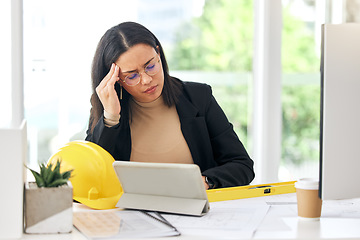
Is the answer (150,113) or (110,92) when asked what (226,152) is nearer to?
(150,113)

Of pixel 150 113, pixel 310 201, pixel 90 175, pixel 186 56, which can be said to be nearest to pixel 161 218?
pixel 90 175

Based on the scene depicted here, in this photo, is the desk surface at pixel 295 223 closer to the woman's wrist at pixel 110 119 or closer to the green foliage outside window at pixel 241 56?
the woman's wrist at pixel 110 119

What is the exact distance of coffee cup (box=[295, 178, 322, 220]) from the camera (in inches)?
54.1

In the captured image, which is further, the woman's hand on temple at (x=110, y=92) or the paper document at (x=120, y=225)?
the woman's hand on temple at (x=110, y=92)

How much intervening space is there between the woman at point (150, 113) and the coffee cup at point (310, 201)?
67 cm

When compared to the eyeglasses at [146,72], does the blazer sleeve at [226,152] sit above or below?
below

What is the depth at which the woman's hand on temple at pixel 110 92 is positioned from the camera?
211 cm

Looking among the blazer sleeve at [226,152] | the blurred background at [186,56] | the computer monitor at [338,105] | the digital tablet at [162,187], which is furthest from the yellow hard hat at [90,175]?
the blurred background at [186,56]

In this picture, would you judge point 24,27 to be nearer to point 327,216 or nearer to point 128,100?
point 128,100

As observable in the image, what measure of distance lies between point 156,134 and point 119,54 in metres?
0.39

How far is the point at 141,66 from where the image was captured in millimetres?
2100

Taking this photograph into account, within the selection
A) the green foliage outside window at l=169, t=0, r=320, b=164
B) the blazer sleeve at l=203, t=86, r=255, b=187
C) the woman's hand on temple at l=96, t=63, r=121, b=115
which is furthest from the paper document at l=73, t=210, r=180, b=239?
the green foliage outside window at l=169, t=0, r=320, b=164

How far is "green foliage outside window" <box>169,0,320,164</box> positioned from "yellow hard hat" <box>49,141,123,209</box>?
7.65 feet

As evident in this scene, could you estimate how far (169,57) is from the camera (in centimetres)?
384
